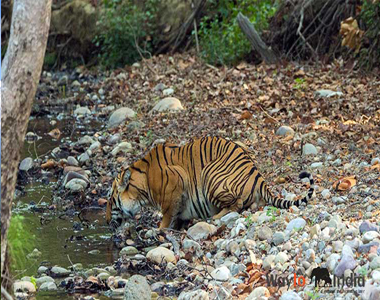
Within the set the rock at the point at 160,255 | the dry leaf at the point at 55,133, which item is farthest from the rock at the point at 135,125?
the rock at the point at 160,255

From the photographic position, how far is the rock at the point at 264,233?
20.0 feet

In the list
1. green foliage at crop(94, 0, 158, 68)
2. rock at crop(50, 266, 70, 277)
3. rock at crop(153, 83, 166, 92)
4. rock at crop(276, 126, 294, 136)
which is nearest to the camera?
rock at crop(50, 266, 70, 277)

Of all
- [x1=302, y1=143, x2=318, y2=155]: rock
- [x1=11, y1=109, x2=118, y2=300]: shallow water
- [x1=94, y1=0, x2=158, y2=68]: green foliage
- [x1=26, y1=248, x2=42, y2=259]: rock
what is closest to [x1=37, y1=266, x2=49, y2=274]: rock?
[x1=11, y1=109, x2=118, y2=300]: shallow water

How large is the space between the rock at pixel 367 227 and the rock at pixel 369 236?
0.41 feet

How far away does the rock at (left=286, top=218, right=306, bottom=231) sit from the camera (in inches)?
238

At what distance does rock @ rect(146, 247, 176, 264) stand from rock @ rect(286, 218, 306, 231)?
0.98m

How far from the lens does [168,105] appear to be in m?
11.6

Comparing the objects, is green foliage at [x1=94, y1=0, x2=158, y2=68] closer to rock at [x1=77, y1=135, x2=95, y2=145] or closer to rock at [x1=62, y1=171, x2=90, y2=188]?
rock at [x1=77, y1=135, x2=95, y2=145]

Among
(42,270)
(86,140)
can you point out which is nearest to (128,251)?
(42,270)

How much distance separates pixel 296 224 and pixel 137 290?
1430 mm

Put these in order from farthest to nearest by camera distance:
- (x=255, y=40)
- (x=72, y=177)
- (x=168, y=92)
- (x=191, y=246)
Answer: (x=255, y=40) < (x=168, y=92) < (x=72, y=177) < (x=191, y=246)

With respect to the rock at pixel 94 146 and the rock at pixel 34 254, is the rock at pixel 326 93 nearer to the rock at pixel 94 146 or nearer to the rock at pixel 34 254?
the rock at pixel 94 146

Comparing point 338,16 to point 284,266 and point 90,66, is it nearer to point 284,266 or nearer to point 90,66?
point 90,66

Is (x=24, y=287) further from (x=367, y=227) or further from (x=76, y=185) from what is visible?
(x=76, y=185)
